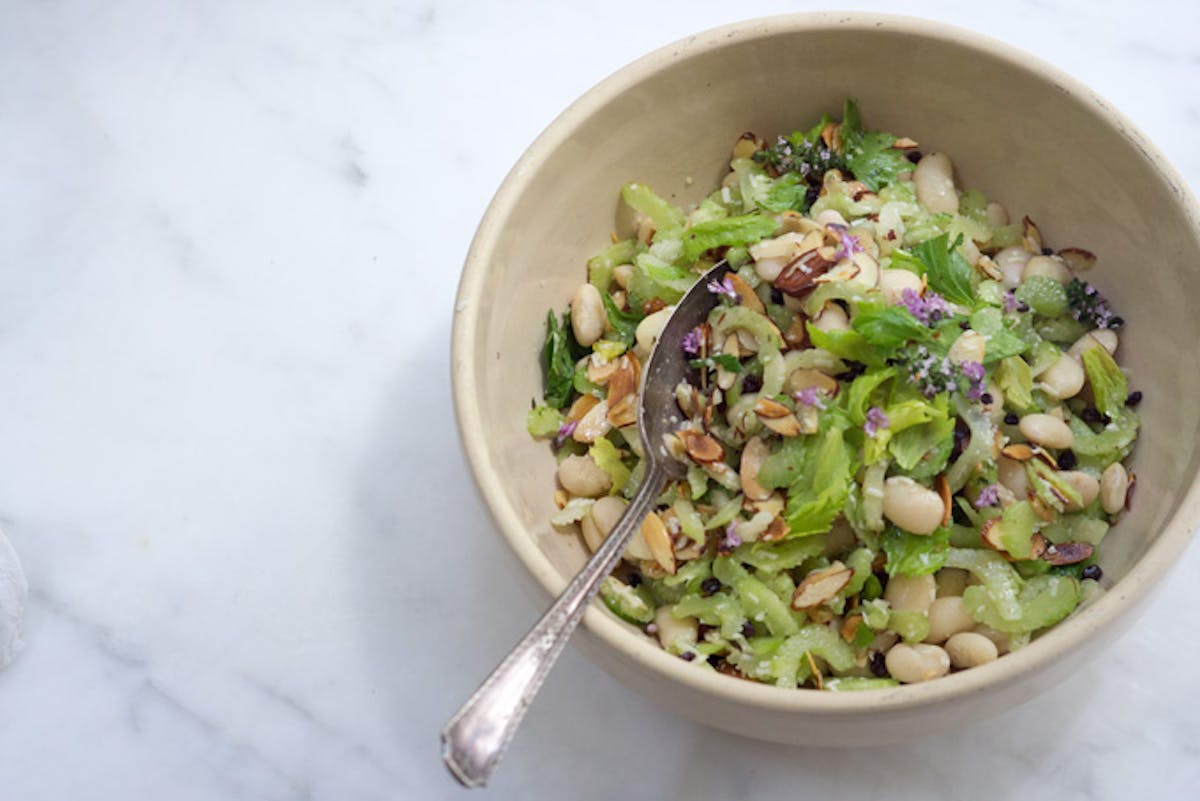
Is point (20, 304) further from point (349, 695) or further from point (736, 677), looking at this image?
point (736, 677)

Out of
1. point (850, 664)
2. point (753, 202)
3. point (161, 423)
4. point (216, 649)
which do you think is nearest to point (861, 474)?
point (850, 664)

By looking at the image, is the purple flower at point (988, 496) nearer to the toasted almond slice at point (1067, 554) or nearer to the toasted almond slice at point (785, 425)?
the toasted almond slice at point (1067, 554)

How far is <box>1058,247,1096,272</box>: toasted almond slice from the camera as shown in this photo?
2133 mm

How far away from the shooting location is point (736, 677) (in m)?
1.80

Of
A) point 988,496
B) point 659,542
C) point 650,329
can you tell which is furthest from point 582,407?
point 988,496

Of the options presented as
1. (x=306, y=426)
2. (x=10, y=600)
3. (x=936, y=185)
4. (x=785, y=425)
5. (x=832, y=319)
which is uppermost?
(x=936, y=185)

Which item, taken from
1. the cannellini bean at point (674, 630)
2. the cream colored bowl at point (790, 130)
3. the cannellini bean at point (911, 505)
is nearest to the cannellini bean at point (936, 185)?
the cream colored bowl at point (790, 130)

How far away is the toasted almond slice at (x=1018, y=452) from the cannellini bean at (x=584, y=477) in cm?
55

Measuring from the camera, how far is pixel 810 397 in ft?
6.19

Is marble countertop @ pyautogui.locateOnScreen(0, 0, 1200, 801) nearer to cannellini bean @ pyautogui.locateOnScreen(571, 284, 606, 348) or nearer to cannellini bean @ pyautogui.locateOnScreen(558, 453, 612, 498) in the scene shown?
cannellini bean @ pyautogui.locateOnScreen(558, 453, 612, 498)

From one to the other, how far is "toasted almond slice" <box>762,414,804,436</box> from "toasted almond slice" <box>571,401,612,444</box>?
0.25 m

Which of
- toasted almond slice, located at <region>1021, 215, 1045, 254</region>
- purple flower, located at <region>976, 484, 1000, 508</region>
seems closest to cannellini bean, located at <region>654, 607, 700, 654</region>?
purple flower, located at <region>976, 484, 1000, 508</region>

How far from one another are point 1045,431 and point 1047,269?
0.29 metres

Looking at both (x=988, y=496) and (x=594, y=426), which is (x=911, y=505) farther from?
(x=594, y=426)
